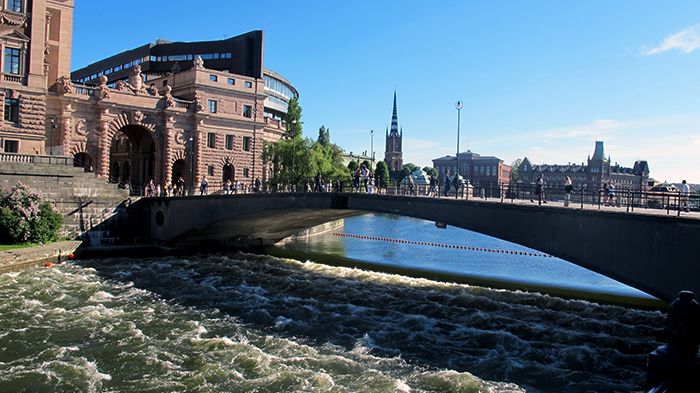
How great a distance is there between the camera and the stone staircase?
1729 inches

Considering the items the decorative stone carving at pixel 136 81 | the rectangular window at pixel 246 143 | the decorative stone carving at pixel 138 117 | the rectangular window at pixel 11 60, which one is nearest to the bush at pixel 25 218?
the rectangular window at pixel 11 60

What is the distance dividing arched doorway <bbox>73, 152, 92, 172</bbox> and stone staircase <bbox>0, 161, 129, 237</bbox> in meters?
10.6

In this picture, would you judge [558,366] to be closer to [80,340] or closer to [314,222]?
[80,340]

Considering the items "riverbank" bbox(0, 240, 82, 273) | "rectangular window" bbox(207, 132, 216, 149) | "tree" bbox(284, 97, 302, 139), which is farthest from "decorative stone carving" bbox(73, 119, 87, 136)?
"tree" bbox(284, 97, 302, 139)

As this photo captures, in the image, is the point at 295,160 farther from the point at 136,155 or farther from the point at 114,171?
the point at 114,171

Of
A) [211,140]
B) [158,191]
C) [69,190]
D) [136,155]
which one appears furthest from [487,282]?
[136,155]

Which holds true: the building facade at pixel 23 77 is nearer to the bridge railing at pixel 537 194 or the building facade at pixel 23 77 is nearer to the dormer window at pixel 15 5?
the dormer window at pixel 15 5

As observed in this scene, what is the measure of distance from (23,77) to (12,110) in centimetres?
307

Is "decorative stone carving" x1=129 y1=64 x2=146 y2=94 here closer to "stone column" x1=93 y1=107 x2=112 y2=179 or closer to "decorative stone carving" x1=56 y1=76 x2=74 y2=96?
"stone column" x1=93 y1=107 x2=112 y2=179

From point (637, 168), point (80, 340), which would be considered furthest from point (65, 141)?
point (637, 168)

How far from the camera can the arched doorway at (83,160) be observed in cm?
5803

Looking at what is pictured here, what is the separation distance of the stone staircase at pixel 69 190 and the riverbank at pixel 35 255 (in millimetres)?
3823

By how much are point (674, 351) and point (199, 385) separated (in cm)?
1387

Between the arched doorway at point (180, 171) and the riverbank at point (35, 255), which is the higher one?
the arched doorway at point (180, 171)
